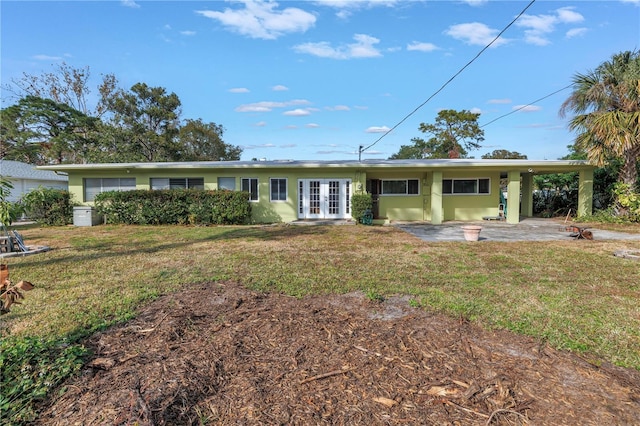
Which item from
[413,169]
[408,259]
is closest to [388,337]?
[408,259]

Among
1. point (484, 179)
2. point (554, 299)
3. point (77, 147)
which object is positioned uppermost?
point (77, 147)

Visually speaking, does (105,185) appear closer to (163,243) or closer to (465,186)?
(163,243)

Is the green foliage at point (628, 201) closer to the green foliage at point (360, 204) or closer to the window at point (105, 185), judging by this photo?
the green foliage at point (360, 204)

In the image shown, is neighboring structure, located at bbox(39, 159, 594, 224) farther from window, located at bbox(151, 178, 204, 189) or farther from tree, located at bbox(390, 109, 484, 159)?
tree, located at bbox(390, 109, 484, 159)

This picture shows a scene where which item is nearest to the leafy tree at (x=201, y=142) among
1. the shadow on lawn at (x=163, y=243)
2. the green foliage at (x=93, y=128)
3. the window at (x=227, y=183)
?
the green foliage at (x=93, y=128)

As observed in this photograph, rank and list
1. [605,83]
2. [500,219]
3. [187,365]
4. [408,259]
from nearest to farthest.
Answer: [187,365]
[408,259]
[605,83]
[500,219]

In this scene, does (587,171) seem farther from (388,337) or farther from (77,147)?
(77,147)

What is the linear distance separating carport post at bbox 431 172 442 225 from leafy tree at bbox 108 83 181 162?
923 inches

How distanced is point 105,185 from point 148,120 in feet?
56.3

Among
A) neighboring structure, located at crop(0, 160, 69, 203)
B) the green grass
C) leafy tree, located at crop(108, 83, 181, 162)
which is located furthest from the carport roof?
leafy tree, located at crop(108, 83, 181, 162)

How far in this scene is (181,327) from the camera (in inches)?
133

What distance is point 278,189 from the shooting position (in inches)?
581

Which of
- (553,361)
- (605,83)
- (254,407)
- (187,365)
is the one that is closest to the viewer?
(254,407)

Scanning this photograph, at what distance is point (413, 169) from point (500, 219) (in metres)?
4.88
